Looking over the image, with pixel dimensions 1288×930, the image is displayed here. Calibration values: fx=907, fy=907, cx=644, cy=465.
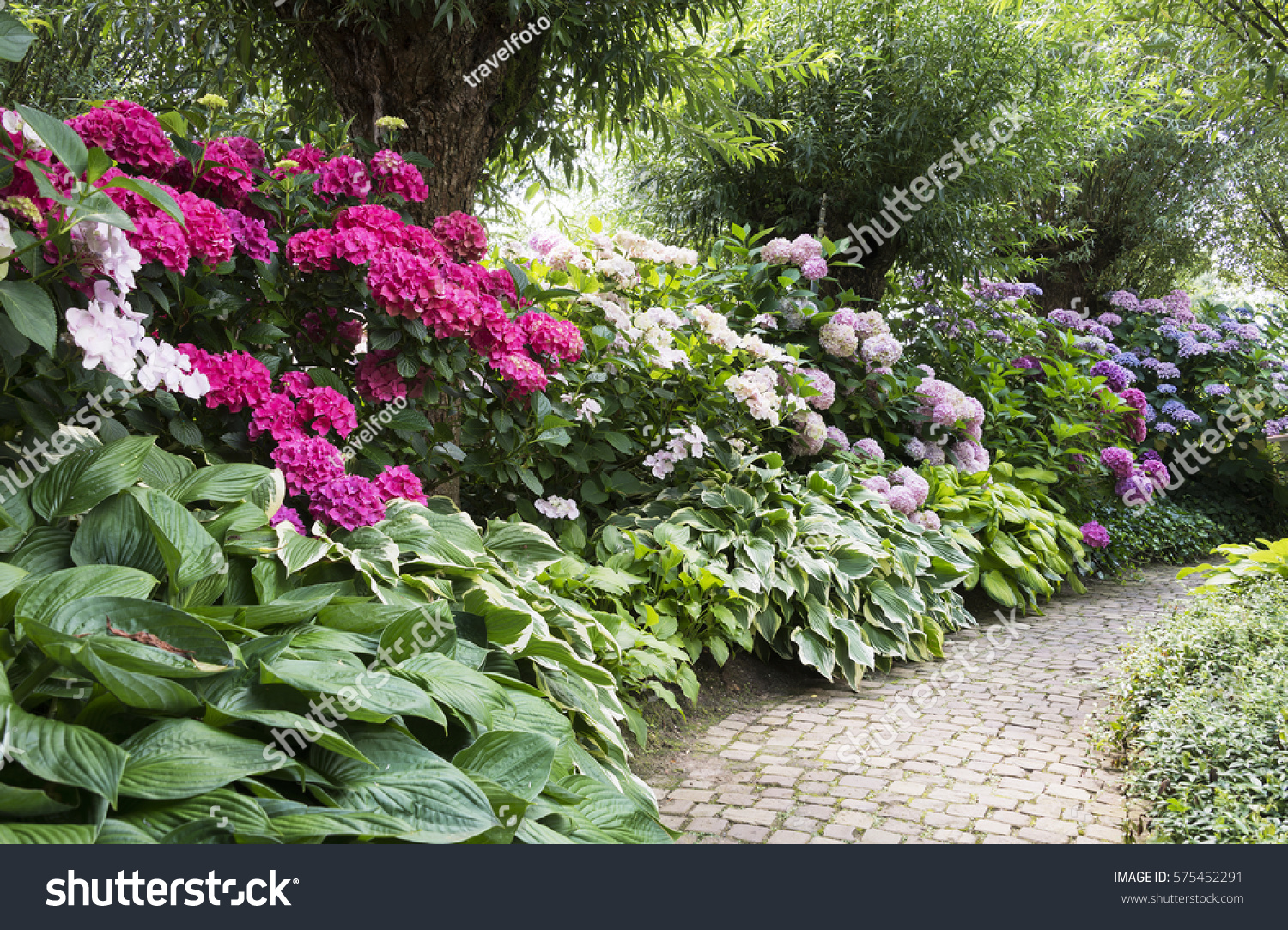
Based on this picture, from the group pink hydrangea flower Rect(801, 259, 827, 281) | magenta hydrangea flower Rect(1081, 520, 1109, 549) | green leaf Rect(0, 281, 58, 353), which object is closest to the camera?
green leaf Rect(0, 281, 58, 353)

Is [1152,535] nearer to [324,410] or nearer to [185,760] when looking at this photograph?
[324,410]

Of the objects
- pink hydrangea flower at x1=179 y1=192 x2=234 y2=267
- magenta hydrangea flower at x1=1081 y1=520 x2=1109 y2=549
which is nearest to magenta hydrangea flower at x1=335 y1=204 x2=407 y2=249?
pink hydrangea flower at x1=179 y1=192 x2=234 y2=267

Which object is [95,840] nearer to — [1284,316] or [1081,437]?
[1081,437]

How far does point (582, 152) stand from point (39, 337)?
11.1 feet

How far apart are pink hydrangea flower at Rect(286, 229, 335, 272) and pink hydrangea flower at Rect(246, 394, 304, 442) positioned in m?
0.40

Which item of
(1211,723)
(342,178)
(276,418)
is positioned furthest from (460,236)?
(1211,723)

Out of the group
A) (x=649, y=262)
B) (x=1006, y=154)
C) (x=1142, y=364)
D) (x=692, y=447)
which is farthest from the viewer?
(x=1142, y=364)

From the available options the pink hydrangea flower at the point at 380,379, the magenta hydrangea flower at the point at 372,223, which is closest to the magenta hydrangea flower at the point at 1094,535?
the pink hydrangea flower at the point at 380,379

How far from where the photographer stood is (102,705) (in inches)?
54.1

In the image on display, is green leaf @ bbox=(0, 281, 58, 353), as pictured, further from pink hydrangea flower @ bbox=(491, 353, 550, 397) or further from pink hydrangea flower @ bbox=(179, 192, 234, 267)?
pink hydrangea flower @ bbox=(491, 353, 550, 397)

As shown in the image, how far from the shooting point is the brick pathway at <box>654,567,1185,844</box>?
228cm

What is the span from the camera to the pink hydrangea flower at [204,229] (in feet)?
6.81

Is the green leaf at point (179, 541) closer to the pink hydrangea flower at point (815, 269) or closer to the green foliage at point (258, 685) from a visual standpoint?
the green foliage at point (258, 685)
